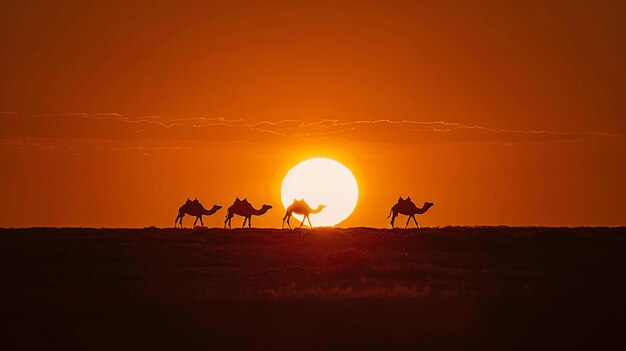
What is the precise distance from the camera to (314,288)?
34625mm

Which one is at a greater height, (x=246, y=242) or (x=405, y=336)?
(x=246, y=242)

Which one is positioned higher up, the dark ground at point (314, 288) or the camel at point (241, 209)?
the camel at point (241, 209)

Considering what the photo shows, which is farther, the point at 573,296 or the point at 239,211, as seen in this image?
the point at 239,211

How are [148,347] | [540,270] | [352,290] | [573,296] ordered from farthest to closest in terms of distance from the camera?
[540,270], [352,290], [573,296], [148,347]

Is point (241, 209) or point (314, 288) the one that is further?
point (241, 209)

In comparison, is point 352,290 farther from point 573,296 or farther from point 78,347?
point 78,347

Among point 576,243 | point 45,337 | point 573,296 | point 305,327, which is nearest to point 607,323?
point 573,296

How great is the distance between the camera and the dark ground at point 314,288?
26.6m

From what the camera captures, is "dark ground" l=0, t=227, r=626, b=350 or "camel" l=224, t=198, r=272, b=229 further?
"camel" l=224, t=198, r=272, b=229

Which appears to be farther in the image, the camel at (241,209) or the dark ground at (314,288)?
the camel at (241,209)

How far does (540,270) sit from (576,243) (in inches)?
303

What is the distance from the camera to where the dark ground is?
1046 inches

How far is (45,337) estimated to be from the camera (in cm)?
2662

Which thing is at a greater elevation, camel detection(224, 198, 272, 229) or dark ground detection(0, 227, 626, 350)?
camel detection(224, 198, 272, 229)
